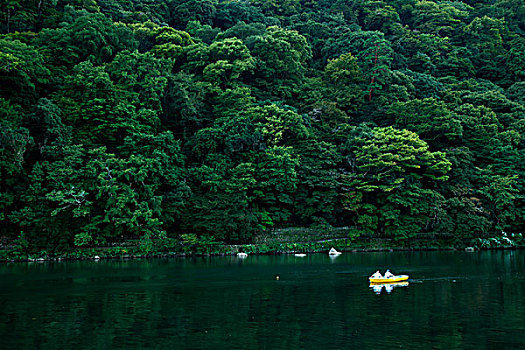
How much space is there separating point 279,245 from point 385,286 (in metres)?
17.4

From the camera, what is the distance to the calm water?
1163 cm

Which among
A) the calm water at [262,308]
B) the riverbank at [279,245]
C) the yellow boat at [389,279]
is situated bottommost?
the calm water at [262,308]

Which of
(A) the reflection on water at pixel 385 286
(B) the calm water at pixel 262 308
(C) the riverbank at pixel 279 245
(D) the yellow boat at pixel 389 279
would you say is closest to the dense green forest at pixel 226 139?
(C) the riverbank at pixel 279 245

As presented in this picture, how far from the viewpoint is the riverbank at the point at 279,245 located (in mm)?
33281

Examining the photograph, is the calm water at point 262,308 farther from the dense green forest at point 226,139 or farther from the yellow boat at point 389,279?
the dense green forest at point 226,139

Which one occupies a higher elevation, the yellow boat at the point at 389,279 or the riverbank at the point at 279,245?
the riverbank at the point at 279,245

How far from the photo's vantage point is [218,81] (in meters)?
46.3

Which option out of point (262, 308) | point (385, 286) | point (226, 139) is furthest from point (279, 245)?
point (262, 308)

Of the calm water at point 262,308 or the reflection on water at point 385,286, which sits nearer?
the calm water at point 262,308

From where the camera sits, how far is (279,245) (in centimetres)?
3691

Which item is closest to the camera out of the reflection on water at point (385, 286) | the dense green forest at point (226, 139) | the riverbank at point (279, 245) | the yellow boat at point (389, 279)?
the reflection on water at point (385, 286)

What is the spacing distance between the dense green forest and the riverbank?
2.33 feet

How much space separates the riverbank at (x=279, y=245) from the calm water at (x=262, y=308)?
6442mm

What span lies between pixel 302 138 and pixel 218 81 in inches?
418
